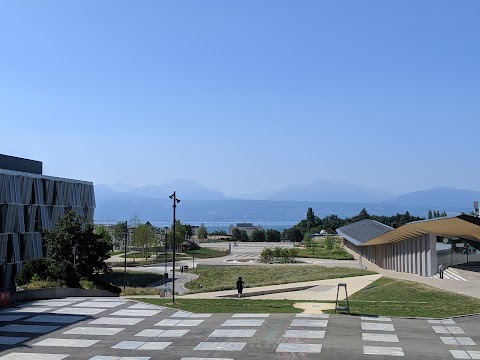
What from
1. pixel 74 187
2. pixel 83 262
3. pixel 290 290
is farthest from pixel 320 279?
pixel 74 187

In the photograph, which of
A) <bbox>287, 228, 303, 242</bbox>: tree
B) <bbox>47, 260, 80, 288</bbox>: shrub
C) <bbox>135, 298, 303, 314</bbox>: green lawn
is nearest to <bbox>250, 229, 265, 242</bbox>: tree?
<bbox>287, 228, 303, 242</bbox>: tree

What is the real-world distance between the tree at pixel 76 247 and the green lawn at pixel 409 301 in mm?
23863

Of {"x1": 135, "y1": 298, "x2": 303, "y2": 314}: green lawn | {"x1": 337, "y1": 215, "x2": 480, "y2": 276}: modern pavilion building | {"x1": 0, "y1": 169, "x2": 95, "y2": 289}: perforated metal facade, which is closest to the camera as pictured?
{"x1": 135, "y1": 298, "x2": 303, "y2": 314}: green lawn

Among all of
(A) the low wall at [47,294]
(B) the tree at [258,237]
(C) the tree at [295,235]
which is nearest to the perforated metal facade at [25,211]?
(A) the low wall at [47,294]

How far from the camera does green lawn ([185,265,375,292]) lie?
2215 inches

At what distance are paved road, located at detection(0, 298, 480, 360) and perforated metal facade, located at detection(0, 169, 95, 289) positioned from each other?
1152 inches

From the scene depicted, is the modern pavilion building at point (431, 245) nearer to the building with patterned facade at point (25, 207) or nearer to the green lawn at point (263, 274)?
the green lawn at point (263, 274)

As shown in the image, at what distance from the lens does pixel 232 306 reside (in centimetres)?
3186

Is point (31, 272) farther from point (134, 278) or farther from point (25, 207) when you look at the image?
point (134, 278)

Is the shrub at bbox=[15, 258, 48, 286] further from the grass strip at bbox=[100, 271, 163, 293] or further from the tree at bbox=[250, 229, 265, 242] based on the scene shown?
the tree at bbox=[250, 229, 265, 242]

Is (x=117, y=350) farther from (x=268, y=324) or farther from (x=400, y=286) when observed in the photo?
(x=400, y=286)

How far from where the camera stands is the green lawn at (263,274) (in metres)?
56.2

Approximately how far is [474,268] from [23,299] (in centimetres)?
3655

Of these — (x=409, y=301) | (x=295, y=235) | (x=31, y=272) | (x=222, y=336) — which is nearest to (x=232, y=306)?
(x=222, y=336)
